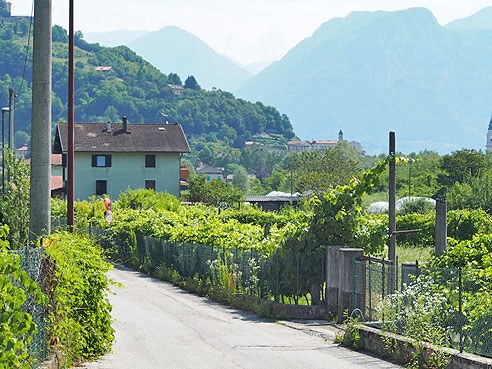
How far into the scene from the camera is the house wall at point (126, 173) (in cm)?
8219

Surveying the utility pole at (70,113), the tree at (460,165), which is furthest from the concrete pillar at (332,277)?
the tree at (460,165)

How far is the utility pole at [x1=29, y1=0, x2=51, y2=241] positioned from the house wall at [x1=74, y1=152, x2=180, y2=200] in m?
71.8

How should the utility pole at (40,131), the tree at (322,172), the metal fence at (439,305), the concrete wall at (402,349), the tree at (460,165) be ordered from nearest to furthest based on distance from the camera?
the concrete wall at (402,349) → the utility pole at (40,131) → the metal fence at (439,305) → the tree at (322,172) → the tree at (460,165)

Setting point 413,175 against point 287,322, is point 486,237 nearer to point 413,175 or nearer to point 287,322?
point 287,322

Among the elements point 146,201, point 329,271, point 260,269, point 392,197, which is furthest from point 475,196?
point 329,271

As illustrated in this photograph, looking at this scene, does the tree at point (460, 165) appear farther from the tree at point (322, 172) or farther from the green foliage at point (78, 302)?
the green foliage at point (78, 302)

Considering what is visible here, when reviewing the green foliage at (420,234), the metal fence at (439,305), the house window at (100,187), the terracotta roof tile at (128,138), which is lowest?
the green foliage at (420,234)

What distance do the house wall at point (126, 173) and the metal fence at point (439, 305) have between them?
231 ft

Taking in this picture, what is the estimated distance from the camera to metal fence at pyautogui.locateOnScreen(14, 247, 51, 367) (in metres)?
9.24

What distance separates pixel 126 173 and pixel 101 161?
3078 mm

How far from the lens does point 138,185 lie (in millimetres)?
83312

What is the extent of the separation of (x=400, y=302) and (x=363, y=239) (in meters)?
4.96

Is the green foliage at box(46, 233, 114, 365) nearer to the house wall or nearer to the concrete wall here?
the concrete wall

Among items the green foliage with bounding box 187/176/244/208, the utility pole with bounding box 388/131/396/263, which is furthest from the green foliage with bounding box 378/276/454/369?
the green foliage with bounding box 187/176/244/208
